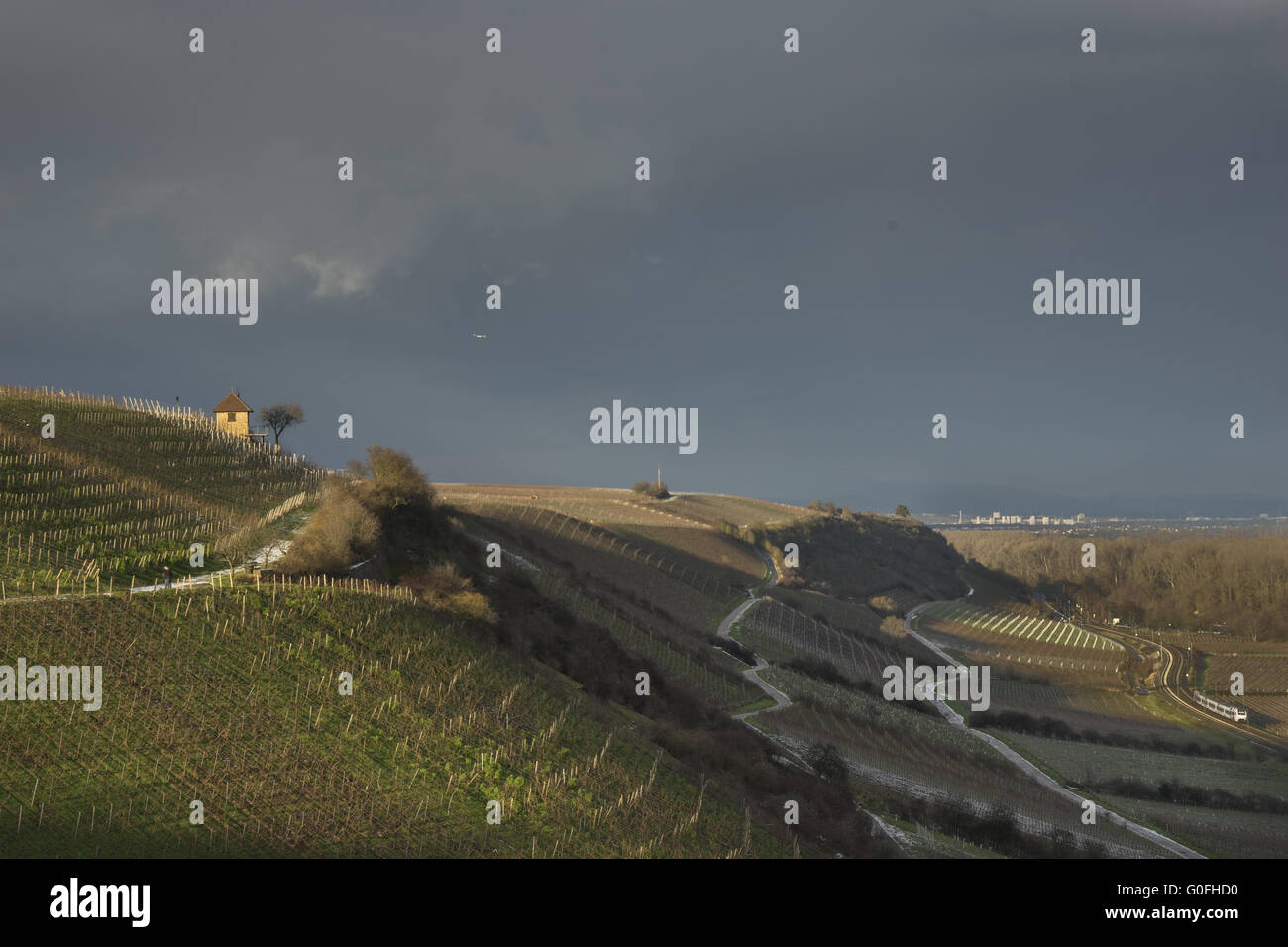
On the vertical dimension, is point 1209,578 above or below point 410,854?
below

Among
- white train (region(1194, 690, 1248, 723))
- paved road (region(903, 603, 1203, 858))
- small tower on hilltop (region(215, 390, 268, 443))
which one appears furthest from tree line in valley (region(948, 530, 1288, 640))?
small tower on hilltop (region(215, 390, 268, 443))

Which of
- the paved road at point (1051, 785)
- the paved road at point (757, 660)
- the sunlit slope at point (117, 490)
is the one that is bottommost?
the paved road at point (1051, 785)

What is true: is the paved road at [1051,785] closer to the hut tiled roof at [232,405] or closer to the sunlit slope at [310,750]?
the sunlit slope at [310,750]

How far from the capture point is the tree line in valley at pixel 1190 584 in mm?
140625

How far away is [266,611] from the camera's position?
2733 centimetres

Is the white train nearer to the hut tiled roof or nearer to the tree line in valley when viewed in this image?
the tree line in valley

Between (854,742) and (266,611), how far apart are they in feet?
101

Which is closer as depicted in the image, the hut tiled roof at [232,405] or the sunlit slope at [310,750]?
the sunlit slope at [310,750]

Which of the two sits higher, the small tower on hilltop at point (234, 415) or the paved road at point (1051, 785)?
the small tower on hilltop at point (234, 415)

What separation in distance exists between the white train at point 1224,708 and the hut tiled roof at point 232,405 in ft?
292

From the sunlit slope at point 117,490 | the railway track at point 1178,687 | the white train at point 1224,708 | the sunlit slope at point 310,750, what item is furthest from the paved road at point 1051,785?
the sunlit slope at point 117,490
